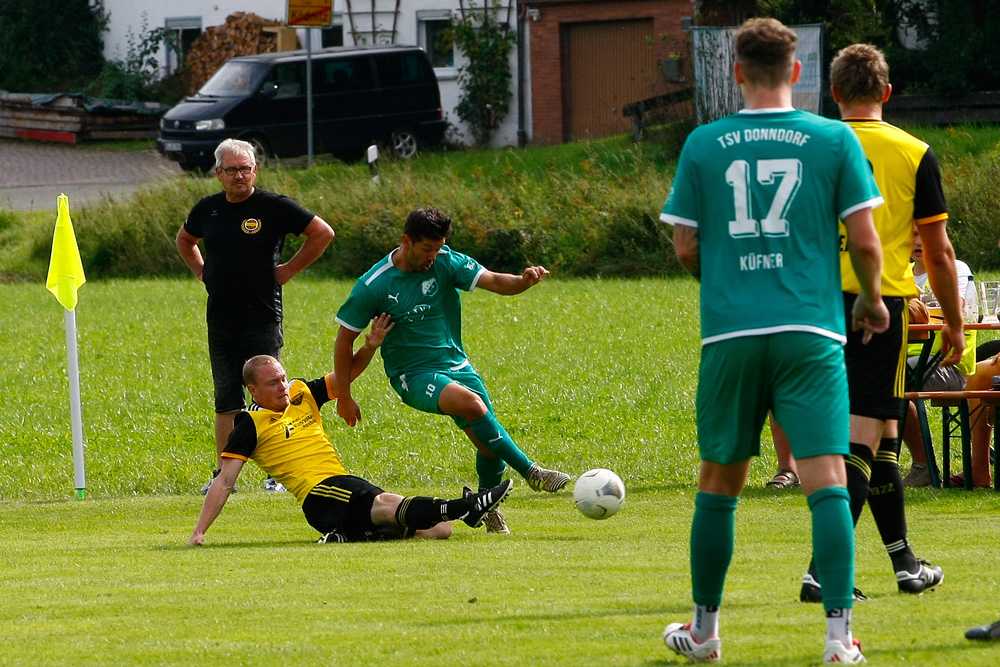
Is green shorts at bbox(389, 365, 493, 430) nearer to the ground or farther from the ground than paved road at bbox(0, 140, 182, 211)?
farther from the ground

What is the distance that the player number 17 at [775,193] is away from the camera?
174 inches

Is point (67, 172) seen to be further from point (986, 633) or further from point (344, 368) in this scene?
point (986, 633)

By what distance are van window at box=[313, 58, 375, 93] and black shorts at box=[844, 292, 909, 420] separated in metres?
27.8

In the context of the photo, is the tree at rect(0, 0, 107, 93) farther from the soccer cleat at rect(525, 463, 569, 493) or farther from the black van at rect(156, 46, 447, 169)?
the soccer cleat at rect(525, 463, 569, 493)

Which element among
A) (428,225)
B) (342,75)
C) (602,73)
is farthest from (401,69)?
(428,225)

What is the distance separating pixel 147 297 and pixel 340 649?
18.9m

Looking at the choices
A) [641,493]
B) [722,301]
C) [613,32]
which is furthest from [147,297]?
[722,301]

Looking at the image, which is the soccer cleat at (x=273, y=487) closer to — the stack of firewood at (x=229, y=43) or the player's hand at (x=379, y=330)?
the player's hand at (x=379, y=330)

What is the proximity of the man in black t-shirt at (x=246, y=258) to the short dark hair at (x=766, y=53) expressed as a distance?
17.7ft

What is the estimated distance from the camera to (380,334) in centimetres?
805

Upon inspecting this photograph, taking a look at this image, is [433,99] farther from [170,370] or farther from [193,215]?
[193,215]

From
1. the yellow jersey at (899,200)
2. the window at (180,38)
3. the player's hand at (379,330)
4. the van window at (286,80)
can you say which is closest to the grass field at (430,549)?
the player's hand at (379,330)

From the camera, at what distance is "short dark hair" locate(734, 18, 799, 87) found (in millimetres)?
4492

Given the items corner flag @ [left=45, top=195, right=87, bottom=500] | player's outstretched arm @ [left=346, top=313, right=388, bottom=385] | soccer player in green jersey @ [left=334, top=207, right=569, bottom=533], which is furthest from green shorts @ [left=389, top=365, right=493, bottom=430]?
corner flag @ [left=45, top=195, right=87, bottom=500]
